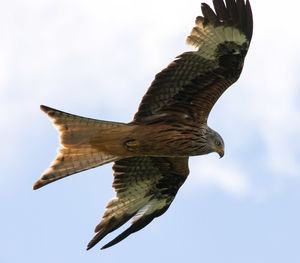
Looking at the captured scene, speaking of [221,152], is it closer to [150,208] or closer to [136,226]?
[150,208]

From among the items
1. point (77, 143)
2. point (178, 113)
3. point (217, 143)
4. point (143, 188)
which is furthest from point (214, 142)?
point (77, 143)

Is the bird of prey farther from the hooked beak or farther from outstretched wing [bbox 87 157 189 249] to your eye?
outstretched wing [bbox 87 157 189 249]

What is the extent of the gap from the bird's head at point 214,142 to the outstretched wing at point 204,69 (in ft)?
0.82

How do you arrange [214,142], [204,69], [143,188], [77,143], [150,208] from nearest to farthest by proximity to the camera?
[77,143], [204,69], [214,142], [150,208], [143,188]

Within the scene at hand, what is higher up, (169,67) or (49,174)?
(169,67)

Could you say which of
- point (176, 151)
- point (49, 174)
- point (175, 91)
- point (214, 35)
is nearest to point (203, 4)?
point (214, 35)

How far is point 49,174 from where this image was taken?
10578mm

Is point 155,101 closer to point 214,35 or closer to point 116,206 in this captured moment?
point 214,35

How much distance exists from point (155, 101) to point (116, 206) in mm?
2124

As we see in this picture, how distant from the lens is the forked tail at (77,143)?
418 inches

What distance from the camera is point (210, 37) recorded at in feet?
35.6

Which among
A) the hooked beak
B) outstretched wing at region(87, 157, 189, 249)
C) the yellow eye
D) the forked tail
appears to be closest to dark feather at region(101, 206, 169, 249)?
outstretched wing at region(87, 157, 189, 249)

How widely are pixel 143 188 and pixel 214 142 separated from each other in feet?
6.00

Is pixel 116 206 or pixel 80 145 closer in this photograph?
pixel 80 145
